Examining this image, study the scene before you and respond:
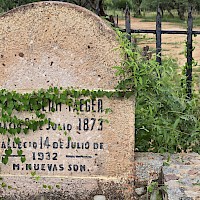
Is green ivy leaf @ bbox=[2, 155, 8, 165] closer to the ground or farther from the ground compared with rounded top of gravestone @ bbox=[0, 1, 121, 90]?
closer to the ground

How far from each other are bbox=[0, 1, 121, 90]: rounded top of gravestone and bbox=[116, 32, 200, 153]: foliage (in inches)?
7.8

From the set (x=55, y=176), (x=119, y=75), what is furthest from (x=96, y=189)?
(x=119, y=75)

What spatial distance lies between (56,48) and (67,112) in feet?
1.41

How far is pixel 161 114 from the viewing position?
3.85 meters

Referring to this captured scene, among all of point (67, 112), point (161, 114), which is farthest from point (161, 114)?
point (67, 112)

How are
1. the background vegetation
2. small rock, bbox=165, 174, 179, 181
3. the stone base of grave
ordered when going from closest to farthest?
small rock, bbox=165, 174, 179, 181, the stone base of grave, the background vegetation

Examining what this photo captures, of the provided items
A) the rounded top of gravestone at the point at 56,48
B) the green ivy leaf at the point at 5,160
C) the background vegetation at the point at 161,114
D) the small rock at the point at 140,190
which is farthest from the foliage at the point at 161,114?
the green ivy leaf at the point at 5,160

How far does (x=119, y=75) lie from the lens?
336 centimetres

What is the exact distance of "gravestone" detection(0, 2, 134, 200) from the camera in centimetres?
335

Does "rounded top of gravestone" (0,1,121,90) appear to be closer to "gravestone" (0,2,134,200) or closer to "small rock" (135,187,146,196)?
"gravestone" (0,2,134,200)

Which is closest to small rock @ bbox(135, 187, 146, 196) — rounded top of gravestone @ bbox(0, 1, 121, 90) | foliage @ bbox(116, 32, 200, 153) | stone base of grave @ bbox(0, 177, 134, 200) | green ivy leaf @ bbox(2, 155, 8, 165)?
stone base of grave @ bbox(0, 177, 134, 200)

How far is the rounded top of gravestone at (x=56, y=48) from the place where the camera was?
11.0 feet

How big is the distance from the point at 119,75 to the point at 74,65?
12.0 inches

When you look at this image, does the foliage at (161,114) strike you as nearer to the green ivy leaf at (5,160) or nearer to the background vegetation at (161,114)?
the background vegetation at (161,114)
